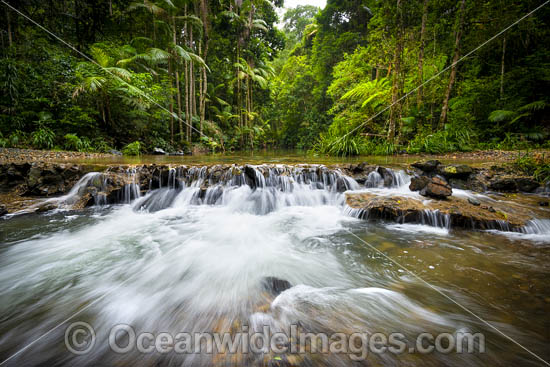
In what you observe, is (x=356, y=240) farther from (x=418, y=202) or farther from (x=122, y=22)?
(x=122, y=22)

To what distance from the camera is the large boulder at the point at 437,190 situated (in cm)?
344

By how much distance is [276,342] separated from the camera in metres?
1.21

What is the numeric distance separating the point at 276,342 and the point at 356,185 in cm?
382

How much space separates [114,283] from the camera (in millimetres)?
1892

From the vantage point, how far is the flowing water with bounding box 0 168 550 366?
1211mm

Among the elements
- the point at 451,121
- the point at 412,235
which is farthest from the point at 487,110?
the point at 412,235

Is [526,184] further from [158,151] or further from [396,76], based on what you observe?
[158,151]

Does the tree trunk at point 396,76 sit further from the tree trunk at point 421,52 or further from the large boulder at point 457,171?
the large boulder at point 457,171

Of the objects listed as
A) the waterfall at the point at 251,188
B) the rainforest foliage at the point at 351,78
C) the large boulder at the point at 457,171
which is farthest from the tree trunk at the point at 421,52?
the waterfall at the point at 251,188

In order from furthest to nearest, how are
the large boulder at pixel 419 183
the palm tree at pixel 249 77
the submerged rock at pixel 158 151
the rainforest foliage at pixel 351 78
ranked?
the palm tree at pixel 249 77 → the submerged rock at pixel 158 151 → the rainforest foliage at pixel 351 78 → the large boulder at pixel 419 183

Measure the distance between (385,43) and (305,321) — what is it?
9795mm

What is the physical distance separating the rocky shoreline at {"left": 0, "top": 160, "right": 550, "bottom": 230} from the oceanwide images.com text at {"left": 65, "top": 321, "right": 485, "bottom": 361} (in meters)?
2.24

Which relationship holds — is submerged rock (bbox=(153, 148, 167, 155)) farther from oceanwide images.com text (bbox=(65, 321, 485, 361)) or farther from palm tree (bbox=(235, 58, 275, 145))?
oceanwide images.com text (bbox=(65, 321, 485, 361))

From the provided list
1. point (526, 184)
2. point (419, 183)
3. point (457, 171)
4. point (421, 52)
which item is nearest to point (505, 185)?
point (526, 184)
